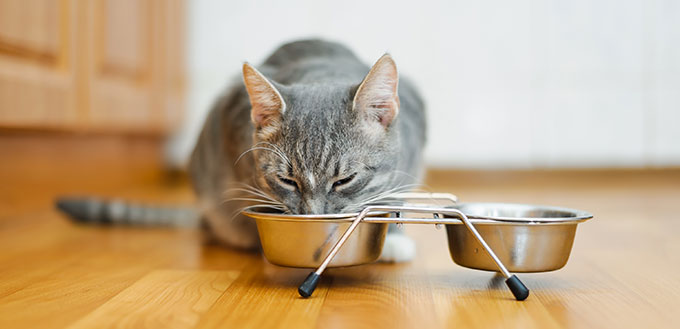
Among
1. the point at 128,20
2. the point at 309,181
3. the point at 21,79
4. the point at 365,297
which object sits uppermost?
the point at 128,20

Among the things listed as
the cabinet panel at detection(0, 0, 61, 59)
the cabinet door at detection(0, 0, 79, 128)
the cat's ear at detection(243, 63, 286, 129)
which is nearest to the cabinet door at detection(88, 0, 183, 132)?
the cabinet door at detection(0, 0, 79, 128)

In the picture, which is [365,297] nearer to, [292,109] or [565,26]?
[292,109]

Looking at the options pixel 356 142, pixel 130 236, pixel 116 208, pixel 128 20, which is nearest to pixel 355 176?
pixel 356 142

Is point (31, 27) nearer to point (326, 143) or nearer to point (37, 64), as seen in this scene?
point (37, 64)

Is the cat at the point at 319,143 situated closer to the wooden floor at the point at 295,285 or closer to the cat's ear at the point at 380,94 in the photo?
the cat's ear at the point at 380,94

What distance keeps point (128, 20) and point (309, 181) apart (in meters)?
2.19

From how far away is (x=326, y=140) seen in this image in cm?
148

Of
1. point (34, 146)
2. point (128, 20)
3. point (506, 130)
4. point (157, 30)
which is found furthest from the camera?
point (506, 130)

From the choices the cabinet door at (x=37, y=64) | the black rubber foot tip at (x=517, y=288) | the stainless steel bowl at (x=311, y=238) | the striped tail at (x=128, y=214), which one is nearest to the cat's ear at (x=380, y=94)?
the stainless steel bowl at (x=311, y=238)

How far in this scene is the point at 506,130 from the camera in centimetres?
393

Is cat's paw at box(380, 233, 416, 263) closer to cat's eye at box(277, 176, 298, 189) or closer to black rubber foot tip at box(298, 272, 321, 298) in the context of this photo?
cat's eye at box(277, 176, 298, 189)

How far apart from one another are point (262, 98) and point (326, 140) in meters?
0.19

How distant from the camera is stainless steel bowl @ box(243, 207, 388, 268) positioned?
131 cm

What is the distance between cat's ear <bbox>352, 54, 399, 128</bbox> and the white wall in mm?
2312
